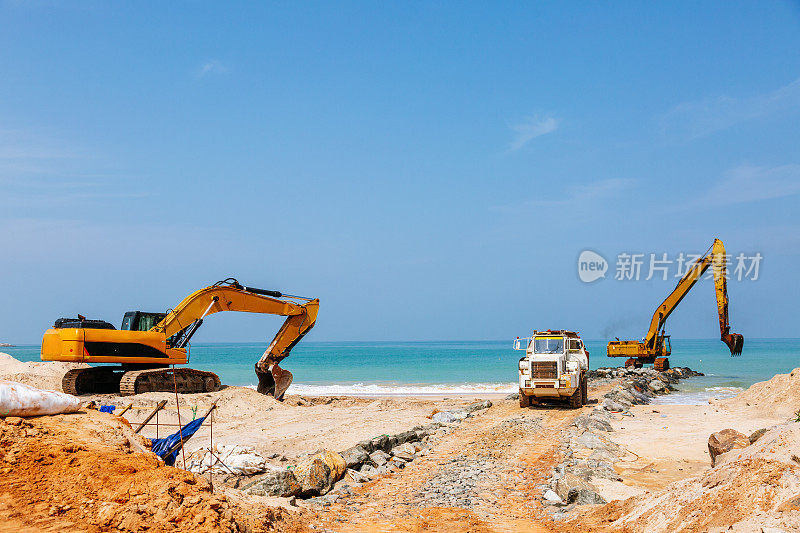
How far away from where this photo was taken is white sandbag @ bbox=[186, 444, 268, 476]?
9.23 m

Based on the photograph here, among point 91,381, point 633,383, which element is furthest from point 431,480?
point 633,383

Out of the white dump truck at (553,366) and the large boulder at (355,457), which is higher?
the white dump truck at (553,366)

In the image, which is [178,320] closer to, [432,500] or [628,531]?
[432,500]

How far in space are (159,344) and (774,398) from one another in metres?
19.1

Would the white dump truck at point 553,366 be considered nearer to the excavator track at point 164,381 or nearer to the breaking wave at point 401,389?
the excavator track at point 164,381

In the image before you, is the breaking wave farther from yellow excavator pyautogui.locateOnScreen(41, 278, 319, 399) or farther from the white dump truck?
the white dump truck

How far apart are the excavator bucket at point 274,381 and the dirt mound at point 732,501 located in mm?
15467

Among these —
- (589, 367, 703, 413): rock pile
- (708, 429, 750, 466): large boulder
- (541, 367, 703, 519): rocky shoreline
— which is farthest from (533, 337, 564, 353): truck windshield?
(708, 429, 750, 466): large boulder

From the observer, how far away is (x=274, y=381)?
2134cm

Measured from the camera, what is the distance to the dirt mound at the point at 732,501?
5.45 metres

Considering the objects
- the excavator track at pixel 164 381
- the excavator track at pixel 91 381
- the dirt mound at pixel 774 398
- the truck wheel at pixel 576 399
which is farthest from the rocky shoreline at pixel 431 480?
the excavator track at pixel 91 381

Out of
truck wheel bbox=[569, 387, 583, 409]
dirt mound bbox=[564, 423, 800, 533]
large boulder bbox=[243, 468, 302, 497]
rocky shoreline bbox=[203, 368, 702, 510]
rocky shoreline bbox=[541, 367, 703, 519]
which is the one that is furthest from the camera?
truck wheel bbox=[569, 387, 583, 409]

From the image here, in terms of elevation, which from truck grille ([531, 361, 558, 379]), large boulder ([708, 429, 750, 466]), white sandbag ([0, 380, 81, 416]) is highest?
white sandbag ([0, 380, 81, 416])

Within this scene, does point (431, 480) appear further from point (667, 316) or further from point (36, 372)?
point (667, 316)
